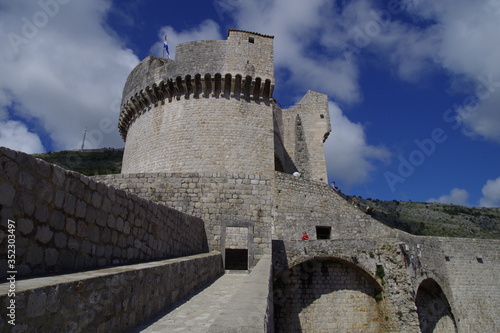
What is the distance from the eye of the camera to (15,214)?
7.99 feet

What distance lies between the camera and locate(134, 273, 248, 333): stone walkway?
3.40 metres

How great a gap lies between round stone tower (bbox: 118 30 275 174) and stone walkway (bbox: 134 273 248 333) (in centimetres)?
981

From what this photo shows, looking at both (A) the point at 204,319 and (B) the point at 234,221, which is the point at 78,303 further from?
(B) the point at 234,221

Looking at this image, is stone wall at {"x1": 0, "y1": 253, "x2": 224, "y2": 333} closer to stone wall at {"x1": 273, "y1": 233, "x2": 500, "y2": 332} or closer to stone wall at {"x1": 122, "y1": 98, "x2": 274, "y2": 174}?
stone wall at {"x1": 273, "y1": 233, "x2": 500, "y2": 332}

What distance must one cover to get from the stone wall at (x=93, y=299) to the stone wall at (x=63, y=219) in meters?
0.31

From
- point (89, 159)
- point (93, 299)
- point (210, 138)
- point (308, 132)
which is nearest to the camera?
point (93, 299)

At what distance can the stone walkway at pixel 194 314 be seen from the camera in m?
3.40

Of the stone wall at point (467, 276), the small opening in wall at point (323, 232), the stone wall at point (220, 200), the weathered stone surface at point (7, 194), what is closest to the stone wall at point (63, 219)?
the weathered stone surface at point (7, 194)

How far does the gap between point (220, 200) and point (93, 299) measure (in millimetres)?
6767

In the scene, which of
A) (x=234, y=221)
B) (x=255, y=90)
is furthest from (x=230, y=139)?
(x=234, y=221)

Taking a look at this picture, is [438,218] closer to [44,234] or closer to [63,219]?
[63,219]

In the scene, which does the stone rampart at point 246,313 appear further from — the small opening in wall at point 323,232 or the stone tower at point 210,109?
the stone tower at point 210,109

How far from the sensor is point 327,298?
1062 centimetres

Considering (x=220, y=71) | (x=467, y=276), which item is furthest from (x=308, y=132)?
(x=467, y=276)
